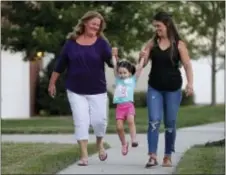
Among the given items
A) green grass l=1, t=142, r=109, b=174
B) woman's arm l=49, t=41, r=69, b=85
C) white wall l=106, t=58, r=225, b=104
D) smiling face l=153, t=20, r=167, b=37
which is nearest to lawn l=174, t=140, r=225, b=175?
green grass l=1, t=142, r=109, b=174

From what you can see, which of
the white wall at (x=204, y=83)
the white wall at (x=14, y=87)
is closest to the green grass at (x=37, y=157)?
the white wall at (x=14, y=87)

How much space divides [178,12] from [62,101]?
7.68 m

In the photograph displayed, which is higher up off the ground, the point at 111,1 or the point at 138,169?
the point at 111,1

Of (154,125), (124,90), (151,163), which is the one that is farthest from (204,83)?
(151,163)

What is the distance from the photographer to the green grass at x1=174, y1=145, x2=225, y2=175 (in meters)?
7.58

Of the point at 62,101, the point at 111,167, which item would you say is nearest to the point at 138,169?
the point at 111,167

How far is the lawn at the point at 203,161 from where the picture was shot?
757 centimetres

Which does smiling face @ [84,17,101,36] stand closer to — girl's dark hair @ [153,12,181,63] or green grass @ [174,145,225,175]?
girl's dark hair @ [153,12,181,63]

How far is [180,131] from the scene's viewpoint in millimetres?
14641

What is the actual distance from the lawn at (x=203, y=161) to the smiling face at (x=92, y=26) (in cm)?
192

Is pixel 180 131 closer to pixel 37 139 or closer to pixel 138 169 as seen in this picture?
pixel 37 139

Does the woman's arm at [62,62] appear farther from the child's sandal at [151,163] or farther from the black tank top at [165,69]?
the child's sandal at [151,163]

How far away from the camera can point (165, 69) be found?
26.4 feet

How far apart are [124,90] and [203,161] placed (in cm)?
139
